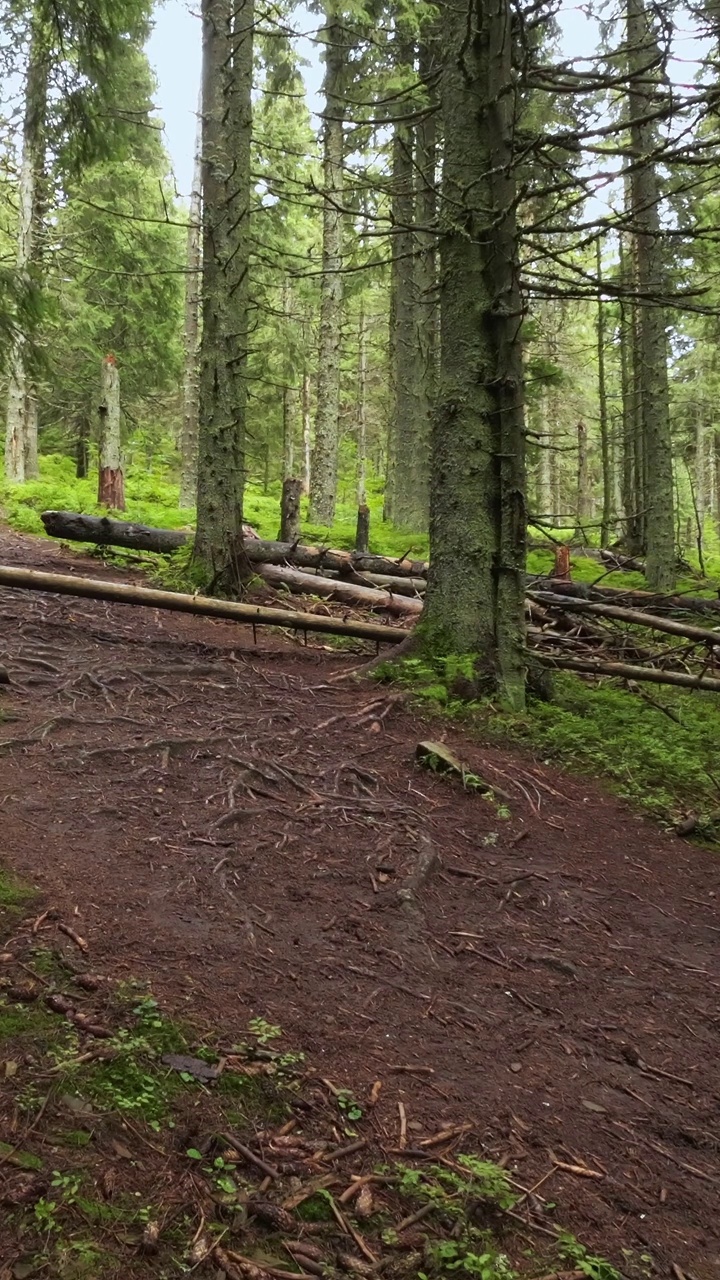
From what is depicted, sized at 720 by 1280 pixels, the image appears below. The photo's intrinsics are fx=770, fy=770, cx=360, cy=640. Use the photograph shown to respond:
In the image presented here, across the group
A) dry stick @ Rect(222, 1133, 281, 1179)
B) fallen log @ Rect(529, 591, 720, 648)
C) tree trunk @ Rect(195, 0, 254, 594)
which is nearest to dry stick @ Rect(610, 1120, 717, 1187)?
dry stick @ Rect(222, 1133, 281, 1179)

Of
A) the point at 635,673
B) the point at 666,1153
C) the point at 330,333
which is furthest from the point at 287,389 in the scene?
the point at 666,1153

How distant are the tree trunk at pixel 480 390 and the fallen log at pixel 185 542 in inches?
153

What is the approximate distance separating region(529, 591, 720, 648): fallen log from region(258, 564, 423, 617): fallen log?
1597 mm

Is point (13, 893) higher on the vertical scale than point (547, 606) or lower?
lower

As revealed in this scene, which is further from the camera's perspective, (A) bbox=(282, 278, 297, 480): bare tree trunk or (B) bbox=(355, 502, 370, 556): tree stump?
(A) bbox=(282, 278, 297, 480): bare tree trunk

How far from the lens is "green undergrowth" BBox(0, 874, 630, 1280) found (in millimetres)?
1949

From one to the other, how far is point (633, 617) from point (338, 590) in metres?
3.68

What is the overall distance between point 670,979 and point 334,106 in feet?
67.0

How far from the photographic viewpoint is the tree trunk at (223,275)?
9.66 meters

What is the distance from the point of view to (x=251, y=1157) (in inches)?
91.4

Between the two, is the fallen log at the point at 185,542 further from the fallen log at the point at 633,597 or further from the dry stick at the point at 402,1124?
the dry stick at the point at 402,1124

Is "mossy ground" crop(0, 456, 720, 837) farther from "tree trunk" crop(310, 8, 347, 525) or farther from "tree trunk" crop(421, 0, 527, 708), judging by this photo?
"tree trunk" crop(310, 8, 347, 525)

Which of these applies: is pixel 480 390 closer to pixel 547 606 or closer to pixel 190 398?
pixel 547 606

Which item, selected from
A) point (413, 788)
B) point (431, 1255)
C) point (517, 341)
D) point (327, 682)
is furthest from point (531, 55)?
point (431, 1255)
